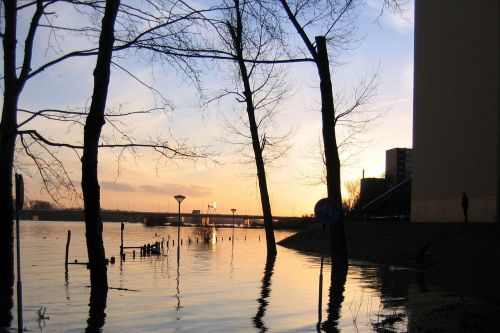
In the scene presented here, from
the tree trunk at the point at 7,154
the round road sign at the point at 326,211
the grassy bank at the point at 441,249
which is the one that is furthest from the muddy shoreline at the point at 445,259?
the tree trunk at the point at 7,154

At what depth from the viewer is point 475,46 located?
37.5 m

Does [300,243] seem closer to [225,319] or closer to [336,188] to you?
[336,188]

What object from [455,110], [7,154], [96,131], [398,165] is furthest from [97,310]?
Result: [398,165]

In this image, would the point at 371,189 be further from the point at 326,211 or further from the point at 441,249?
the point at 326,211

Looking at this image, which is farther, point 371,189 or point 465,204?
point 371,189

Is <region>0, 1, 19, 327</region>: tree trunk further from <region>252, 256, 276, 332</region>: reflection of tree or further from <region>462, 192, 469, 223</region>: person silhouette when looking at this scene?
<region>462, 192, 469, 223</region>: person silhouette

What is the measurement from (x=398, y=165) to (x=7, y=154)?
84575mm

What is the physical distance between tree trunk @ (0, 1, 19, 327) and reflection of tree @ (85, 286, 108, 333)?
1888 mm

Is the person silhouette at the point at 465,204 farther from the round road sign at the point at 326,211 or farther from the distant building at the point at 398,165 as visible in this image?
the distant building at the point at 398,165

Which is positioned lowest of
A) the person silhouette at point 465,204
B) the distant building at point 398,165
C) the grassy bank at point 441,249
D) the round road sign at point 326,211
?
the grassy bank at point 441,249

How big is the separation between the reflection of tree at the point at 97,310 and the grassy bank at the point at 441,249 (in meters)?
9.58

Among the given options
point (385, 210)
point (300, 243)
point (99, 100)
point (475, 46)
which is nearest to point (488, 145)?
point (475, 46)

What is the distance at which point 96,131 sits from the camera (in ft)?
47.4

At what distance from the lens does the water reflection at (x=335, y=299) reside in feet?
38.4
